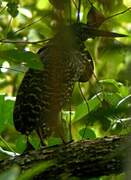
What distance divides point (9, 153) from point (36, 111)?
9.6 inches

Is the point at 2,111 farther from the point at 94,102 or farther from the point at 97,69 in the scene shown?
the point at 97,69

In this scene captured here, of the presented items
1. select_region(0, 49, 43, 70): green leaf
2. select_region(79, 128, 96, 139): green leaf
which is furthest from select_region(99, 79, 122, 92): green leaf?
select_region(0, 49, 43, 70): green leaf

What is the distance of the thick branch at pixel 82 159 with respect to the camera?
69.9 inches

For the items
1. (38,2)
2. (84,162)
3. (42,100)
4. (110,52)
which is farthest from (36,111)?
(38,2)

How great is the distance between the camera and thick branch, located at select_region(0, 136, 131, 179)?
1.78m

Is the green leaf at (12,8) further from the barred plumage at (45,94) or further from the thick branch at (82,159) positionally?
the thick branch at (82,159)

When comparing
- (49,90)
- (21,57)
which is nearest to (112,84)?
(49,90)

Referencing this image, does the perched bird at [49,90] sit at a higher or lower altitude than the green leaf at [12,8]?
lower

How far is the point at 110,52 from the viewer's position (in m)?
1.18

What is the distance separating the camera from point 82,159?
181 centimetres

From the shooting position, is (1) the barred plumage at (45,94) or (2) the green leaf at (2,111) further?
(2) the green leaf at (2,111)

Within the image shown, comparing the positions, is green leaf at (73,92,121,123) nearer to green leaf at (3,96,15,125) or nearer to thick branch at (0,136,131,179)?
thick branch at (0,136,131,179)

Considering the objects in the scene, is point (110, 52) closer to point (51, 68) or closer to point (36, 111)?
point (51, 68)

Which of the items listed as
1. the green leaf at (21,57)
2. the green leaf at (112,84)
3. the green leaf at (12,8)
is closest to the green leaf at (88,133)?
the green leaf at (112,84)
